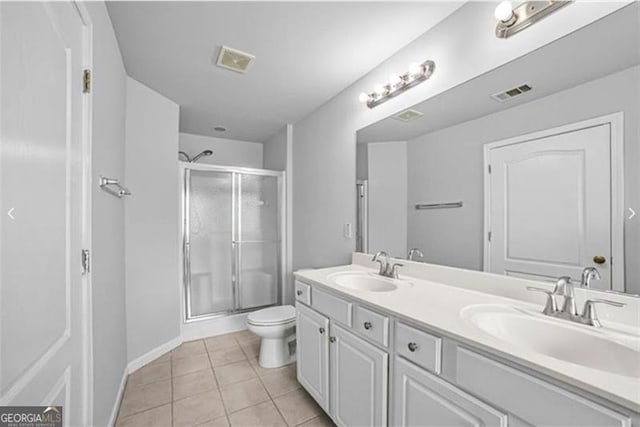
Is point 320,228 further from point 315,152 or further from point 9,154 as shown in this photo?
point 9,154

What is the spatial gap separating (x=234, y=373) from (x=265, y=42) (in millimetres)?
2425

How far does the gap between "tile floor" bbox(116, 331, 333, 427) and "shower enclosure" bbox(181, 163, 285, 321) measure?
0.65 meters

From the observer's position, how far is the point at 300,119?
3053mm

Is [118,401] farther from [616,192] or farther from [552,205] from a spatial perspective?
[616,192]

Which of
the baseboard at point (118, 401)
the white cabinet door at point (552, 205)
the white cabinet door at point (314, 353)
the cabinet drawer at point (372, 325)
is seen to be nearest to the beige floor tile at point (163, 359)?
the baseboard at point (118, 401)

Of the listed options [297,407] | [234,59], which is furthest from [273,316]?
[234,59]

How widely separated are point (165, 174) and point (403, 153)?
6.80 feet

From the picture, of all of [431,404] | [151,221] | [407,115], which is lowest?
[431,404]

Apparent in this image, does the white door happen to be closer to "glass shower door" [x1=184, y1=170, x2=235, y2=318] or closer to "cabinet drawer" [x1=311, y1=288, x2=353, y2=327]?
"cabinet drawer" [x1=311, y1=288, x2=353, y2=327]

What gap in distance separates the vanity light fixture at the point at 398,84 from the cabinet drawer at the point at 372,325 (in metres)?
1.40

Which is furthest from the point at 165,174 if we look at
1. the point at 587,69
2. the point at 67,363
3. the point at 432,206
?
the point at 587,69

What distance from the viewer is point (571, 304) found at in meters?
0.99

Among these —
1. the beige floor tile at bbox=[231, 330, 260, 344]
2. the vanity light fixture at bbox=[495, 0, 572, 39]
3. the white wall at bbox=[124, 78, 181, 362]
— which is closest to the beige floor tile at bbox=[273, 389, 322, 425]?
the beige floor tile at bbox=[231, 330, 260, 344]

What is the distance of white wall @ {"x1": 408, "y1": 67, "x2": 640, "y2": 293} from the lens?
93 cm
